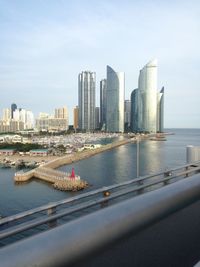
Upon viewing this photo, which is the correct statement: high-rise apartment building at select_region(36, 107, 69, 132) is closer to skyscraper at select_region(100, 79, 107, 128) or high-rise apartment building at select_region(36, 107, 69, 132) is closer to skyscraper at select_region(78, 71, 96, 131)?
skyscraper at select_region(78, 71, 96, 131)

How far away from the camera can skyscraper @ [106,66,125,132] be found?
46.4m

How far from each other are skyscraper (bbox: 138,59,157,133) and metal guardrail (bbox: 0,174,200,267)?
45.1 metres

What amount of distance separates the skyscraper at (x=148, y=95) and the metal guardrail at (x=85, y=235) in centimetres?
4508

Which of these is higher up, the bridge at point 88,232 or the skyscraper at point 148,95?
the skyscraper at point 148,95

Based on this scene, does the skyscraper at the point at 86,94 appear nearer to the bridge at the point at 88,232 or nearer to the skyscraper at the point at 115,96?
the skyscraper at the point at 115,96

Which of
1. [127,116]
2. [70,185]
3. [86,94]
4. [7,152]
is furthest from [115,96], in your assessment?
[70,185]

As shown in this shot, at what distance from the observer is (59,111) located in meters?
58.8

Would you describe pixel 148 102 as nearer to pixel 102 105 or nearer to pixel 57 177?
pixel 102 105

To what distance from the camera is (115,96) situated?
46.6 m

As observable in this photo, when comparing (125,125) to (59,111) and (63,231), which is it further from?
(63,231)

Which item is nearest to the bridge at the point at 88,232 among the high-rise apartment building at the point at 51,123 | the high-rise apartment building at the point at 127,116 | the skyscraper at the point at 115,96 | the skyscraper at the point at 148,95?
the skyscraper at the point at 148,95

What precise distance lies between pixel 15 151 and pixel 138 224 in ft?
80.5

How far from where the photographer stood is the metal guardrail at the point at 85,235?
0.41m

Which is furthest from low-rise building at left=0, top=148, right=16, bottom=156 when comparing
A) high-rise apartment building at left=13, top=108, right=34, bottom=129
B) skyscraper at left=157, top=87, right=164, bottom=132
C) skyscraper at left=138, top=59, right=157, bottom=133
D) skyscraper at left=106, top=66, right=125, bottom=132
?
high-rise apartment building at left=13, top=108, right=34, bottom=129
